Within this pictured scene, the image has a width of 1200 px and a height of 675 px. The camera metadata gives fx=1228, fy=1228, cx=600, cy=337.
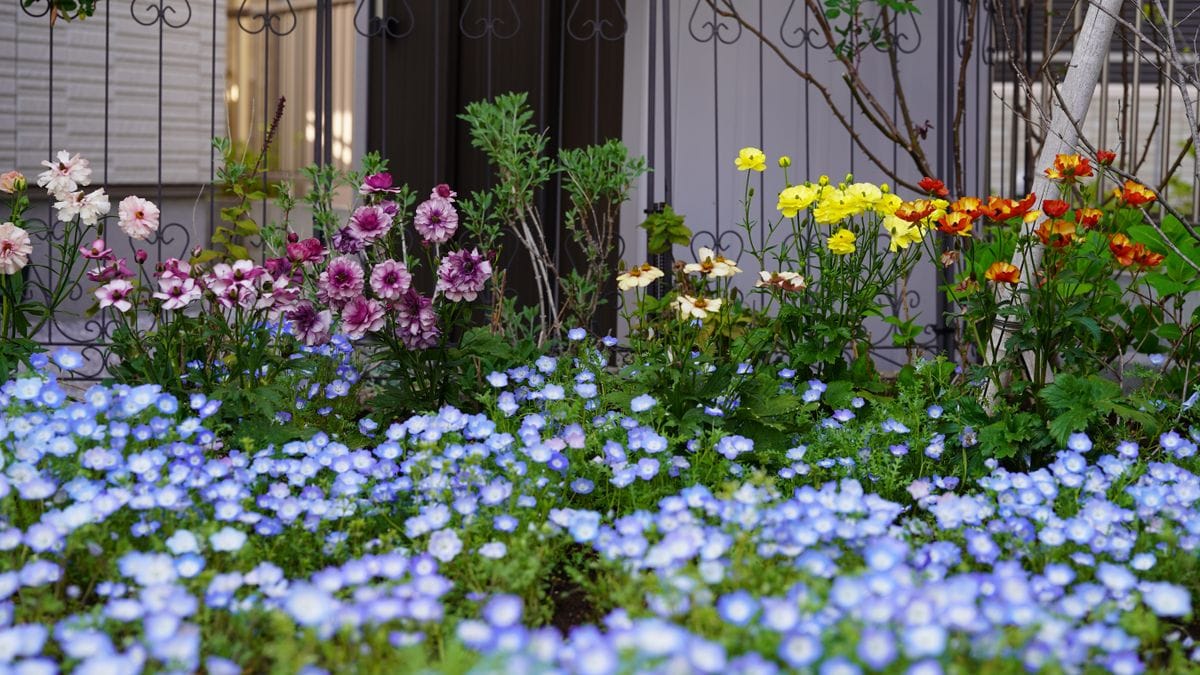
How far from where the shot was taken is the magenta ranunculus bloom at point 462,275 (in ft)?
8.66

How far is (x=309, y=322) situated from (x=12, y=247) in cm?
66

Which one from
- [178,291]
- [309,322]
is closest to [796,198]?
[309,322]

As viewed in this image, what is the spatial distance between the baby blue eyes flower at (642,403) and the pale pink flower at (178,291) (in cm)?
92

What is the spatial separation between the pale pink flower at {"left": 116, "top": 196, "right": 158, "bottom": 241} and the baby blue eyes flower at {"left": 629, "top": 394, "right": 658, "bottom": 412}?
3.63 feet

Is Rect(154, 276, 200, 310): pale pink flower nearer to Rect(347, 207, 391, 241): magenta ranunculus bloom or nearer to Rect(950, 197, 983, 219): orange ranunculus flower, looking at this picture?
Rect(347, 207, 391, 241): magenta ranunculus bloom

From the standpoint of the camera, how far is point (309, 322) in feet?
8.79

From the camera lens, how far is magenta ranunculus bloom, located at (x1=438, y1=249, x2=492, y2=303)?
2.64 meters

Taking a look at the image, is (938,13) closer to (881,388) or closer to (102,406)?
(881,388)

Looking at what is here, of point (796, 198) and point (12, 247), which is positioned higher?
point (796, 198)

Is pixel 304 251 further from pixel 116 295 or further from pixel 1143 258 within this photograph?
pixel 1143 258

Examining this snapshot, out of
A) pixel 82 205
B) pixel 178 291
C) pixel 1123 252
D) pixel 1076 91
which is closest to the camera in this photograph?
pixel 1123 252

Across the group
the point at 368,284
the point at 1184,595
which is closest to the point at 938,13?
the point at 368,284

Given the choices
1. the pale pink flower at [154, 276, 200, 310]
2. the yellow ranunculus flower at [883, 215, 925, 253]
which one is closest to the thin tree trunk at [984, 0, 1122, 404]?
the yellow ranunculus flower at [883, 215, 925, 253]

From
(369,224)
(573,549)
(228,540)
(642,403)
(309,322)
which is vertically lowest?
(573,549)
